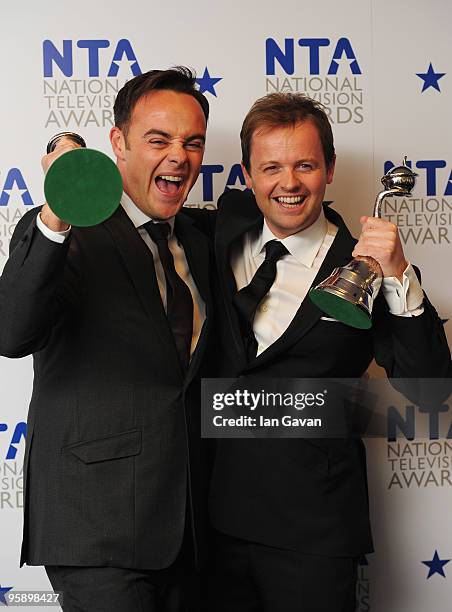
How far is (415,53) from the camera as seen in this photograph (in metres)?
2.12

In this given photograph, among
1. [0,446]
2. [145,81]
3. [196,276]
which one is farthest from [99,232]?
[0,446]

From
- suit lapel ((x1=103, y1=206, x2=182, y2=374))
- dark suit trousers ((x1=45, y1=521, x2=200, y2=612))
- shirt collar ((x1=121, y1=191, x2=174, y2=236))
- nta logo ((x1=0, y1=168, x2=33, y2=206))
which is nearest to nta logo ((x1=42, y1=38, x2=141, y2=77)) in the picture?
nta logo ((x1=0, y1=168, x2=33, y2=206))

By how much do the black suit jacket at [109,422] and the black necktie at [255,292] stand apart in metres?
0.14

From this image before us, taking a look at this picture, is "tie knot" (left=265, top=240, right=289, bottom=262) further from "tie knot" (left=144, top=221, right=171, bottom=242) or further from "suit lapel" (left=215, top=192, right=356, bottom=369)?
"tie knot" (left=144, top=221, right=171, bottom=242)

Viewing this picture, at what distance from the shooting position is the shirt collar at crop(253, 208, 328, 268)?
166 centimetres

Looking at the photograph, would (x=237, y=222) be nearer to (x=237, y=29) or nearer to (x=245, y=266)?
(x=245, y=266)

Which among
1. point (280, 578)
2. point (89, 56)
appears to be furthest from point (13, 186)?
point (280, 578)

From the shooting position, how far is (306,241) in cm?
167

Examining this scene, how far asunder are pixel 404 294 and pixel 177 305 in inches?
16.6

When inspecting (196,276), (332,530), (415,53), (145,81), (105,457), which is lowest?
(332,530)

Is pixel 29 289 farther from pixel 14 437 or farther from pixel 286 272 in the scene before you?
pixel 14 437

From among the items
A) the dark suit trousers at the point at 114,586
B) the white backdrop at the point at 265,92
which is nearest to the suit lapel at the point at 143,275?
the dark suit trousers at the point at 114,586

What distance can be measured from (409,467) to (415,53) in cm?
108

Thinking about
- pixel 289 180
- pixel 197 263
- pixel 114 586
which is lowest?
pixel 114 586
